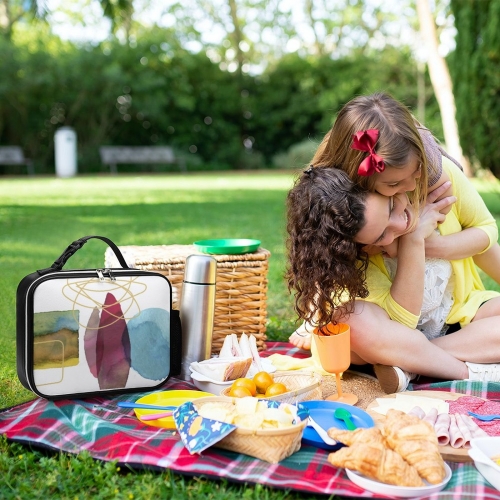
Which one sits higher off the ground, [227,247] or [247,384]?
Result: [227,247]

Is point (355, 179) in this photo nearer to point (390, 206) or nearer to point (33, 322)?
point (390, 206)

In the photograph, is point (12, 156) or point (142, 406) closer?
point (142, 406)

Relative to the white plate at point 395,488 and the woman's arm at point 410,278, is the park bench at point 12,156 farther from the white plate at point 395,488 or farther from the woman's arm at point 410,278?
the white plate at point 395,488

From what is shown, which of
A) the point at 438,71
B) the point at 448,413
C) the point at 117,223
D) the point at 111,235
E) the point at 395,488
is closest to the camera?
the point at 395,488

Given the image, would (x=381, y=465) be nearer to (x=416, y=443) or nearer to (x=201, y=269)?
(x=416, y=443)

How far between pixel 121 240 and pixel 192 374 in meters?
3.55

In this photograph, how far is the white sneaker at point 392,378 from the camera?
7.72 feet

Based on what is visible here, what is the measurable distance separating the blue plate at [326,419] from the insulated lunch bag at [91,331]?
585 millimetres

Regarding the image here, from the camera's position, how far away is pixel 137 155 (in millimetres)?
16547

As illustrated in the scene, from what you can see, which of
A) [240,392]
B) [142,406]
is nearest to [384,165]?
[240,392]

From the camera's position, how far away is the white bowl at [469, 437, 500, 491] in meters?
1.63

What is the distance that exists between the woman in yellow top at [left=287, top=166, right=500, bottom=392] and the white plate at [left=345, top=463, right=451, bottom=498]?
73 centimetres

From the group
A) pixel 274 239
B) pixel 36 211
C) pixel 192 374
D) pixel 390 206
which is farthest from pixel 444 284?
pixel 36 211

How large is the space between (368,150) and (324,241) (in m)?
0.32
